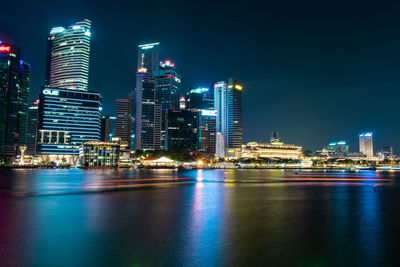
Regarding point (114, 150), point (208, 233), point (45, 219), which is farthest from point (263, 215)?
point (114, 150)

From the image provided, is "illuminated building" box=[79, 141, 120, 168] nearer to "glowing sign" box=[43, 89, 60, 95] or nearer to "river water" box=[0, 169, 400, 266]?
"glowing sign" box=[43, 89, 60, 95]

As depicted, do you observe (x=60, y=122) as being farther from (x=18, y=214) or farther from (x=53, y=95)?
(x=18, y=214)

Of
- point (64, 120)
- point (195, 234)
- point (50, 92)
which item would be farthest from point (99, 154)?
point (195, 234)

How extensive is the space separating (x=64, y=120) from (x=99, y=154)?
40889mm

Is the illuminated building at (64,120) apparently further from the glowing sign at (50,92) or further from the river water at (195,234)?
the river water at (195,234)

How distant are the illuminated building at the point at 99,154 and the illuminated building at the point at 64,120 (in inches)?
1211

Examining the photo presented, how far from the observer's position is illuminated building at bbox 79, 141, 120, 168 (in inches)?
6112

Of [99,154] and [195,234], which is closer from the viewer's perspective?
[195,234]

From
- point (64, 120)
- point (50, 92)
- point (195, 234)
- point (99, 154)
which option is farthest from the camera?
point (64, 120)

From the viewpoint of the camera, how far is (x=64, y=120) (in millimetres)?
181750

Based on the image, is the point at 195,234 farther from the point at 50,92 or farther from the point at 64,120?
the point at 50,92

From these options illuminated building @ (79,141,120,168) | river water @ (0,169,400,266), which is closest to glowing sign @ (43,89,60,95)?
illuminated building @ (79,141,120,168)

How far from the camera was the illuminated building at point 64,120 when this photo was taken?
179125mm

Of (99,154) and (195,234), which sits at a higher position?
(99,154)
